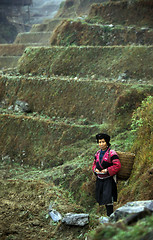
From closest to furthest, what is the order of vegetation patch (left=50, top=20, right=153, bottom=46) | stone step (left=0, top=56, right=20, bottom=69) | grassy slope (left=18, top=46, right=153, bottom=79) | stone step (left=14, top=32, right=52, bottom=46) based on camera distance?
1. grassy slope (left=18, top=46, right=153, bottom=79)
2. vegetation patch (left=50, top=20, right=153, bottom=46)
3. stone step (left=0, top=56, right=20, bottom=69)
4. stone step (left=14, top=32, right=52, bottom=46)

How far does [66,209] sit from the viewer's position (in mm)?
6082

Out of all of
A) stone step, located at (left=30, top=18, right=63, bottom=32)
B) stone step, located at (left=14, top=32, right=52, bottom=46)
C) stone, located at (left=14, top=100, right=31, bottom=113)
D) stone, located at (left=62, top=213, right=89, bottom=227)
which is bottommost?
stone, located at (left=14, top=100, right=31, bottom=113)

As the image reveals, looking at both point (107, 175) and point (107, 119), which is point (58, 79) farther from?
point (107, 175)

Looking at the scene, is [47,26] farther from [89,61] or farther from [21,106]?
[21,106]

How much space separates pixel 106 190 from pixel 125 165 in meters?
0.72

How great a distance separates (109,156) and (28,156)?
8.14 meters

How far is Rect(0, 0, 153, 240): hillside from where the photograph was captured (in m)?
5.55

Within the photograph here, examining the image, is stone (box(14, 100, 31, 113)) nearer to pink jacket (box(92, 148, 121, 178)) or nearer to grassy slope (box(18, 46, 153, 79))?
grassy slope (box(18, 46, 153, 79))

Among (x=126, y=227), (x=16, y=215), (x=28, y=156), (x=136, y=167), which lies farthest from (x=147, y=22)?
(x=126, y=227)

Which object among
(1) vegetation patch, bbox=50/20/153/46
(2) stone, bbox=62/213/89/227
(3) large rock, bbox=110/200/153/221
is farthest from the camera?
(1) vegetation patch, bbox=50/20/153/46

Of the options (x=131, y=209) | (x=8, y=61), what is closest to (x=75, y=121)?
(x=131, y=209)

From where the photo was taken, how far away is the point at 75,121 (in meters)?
12.7

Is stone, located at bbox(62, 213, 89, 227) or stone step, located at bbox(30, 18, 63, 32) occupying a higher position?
stone step, located at bbox(30, 18, 63, 32)

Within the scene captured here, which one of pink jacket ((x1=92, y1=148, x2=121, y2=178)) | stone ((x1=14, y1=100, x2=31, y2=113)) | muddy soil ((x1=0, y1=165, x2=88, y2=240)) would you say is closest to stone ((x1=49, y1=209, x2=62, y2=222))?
muddy soil ((x1=0, y1=165, x2=88, y2=240))
